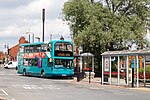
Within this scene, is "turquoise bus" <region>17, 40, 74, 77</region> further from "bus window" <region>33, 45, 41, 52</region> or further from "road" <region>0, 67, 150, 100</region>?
"road" <region>0, 67, 150, 100</region>

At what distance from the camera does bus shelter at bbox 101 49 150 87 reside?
2836 cm

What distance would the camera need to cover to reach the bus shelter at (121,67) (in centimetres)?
2836

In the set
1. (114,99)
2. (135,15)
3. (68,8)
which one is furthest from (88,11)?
(114,99)

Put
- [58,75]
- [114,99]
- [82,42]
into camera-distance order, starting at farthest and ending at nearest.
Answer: [82,42] < [58,75] < [114,99]

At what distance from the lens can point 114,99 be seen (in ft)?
58.7

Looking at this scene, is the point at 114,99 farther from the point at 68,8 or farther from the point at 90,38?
the point at 68,8

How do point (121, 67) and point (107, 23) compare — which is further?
point (107, 23)

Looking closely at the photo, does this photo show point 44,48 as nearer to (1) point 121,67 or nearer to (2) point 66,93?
(1) point 121,67

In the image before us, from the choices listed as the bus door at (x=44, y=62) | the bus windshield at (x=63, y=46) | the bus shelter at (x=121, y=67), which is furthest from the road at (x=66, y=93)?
the bus door at (x=44, y=62)

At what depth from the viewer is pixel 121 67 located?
102ft

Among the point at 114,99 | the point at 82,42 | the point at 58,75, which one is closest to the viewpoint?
the point at 114,99

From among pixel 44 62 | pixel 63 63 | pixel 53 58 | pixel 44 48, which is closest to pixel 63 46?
pixel 53 58

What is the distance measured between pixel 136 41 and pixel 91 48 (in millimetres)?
5238

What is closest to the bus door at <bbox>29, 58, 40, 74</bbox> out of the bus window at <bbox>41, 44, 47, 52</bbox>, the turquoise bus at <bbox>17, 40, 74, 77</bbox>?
the turquoise bus at <bbox>17, 40, 74, 77</bbox>
